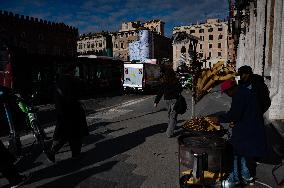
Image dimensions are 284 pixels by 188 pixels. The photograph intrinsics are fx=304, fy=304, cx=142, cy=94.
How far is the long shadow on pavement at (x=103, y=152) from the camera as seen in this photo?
601cm

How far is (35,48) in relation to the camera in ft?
198

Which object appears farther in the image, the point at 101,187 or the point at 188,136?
the point at 101,187

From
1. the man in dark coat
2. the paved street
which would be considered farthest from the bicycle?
the man in dark coat

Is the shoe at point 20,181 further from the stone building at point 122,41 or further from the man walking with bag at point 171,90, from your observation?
the stone building at point 122,41

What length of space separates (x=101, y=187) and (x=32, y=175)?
1.51 meters

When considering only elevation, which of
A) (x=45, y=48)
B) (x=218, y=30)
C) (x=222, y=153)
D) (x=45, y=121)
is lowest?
(x=45, y=121)

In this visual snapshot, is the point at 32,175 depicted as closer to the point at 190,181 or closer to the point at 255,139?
the point at 190,181

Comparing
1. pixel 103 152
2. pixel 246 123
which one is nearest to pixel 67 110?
pixel 103 152

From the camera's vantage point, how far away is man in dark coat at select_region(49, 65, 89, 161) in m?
6.44

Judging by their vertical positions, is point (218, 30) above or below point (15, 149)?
above

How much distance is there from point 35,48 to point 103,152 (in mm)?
57673

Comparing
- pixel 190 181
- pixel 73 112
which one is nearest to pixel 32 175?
pixel 73 112

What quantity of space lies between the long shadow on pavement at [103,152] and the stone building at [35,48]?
43.7 feet

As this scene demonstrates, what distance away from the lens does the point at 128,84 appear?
1045 inches
